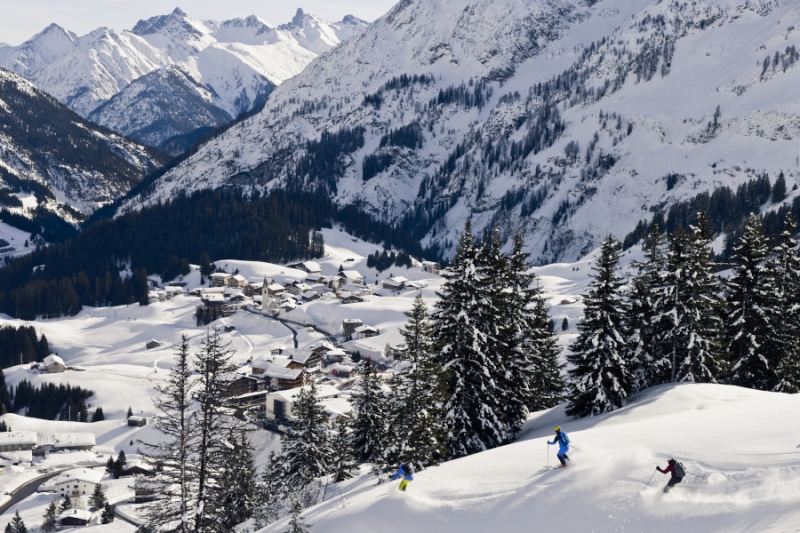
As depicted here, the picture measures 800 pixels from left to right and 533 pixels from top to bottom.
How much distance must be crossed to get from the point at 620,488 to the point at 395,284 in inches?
5252

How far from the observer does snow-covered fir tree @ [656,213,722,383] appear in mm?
37906

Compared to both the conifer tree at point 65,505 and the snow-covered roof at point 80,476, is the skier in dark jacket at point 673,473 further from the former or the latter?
the snow-covered roof at point 80,476

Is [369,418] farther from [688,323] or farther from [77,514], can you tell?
[77,514]

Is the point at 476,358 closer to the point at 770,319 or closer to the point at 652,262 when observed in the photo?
the point at 652,262

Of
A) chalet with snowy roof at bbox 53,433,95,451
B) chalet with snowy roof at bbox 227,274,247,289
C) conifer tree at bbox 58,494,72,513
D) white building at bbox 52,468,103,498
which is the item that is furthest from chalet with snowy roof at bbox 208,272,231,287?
conifer tree at bbox 58,494,72,513

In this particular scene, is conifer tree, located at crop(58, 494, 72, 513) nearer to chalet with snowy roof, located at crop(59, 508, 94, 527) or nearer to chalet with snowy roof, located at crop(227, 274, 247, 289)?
chalet with snowy roof, located at crop(59, 508, 94, 527)

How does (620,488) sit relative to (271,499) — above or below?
above

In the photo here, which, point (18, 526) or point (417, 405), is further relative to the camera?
point (18, 526)

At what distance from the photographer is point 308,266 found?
173 m

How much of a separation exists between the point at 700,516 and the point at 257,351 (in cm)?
9943

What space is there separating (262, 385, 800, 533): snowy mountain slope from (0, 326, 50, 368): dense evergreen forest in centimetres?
10705

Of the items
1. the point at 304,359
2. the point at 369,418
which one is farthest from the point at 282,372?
the point at 369,418

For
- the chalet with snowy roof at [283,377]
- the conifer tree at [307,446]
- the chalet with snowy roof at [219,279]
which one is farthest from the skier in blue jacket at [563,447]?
the chalet with snowy roof at [219,279]

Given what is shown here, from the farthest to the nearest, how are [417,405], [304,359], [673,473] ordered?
[304,359]
[417,405]
[673,473]
